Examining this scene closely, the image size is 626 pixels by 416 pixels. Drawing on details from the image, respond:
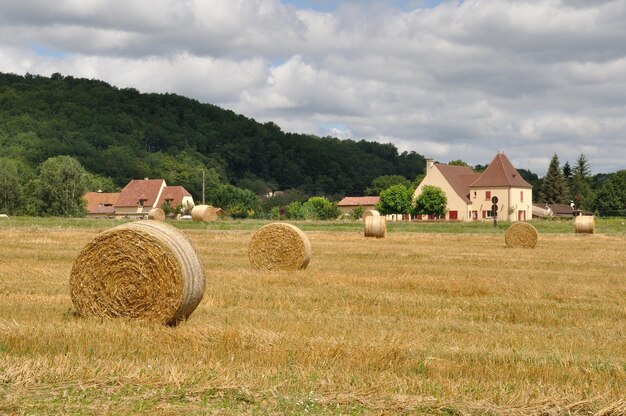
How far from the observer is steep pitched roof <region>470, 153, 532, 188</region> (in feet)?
328

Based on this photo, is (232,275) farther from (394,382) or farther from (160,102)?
(160,102)

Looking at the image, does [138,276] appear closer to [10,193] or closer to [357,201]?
[10,193]

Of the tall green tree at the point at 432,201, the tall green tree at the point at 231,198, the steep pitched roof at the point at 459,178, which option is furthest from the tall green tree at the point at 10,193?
the steep pitched roof at the point at 459,178

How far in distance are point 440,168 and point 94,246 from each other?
93.4 metres

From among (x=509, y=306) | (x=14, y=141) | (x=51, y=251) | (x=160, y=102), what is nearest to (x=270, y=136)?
(x=160, y=102)

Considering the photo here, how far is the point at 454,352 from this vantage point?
1025 cm

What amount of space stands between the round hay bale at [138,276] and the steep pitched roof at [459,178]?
91492 millimetres

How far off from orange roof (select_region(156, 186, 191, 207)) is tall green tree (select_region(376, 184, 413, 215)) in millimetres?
34009

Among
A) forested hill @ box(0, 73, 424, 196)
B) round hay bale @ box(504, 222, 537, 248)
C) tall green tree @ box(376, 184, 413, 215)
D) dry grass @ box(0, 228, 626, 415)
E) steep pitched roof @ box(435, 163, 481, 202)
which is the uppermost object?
forested hill @ box(0, 73, 424, 196)

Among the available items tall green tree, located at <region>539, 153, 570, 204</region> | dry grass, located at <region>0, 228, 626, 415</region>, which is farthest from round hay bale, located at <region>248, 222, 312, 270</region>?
tall green tree, located at <region>539, 153, 570, 204</region>

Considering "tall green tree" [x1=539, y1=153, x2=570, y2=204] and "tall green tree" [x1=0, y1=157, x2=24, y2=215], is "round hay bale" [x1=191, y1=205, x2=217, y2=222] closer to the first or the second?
"tall green tree" [x1=0, y1=157, x2=24, y2=215]

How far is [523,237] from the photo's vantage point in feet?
124

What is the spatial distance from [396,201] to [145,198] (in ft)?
136

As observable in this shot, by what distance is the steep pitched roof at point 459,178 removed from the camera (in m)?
103
